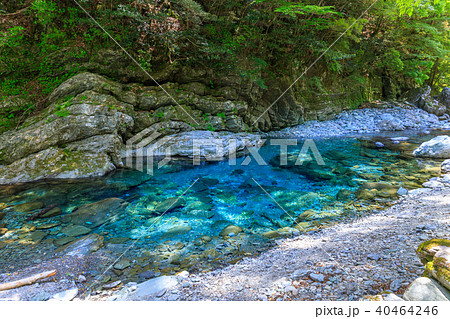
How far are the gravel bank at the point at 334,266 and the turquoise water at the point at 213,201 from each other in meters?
0.50

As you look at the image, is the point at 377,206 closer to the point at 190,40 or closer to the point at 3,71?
the point at 190,40

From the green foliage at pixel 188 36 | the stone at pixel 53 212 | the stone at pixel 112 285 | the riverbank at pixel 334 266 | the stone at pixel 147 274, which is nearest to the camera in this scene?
the riverbank at pixel 334 266

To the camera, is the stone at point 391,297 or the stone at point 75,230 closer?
the stone at point 391,297

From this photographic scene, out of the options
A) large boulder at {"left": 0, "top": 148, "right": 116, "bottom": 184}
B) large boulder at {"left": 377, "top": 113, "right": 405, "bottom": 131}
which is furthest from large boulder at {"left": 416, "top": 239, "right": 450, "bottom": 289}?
large boulder at {"left": 377, "top": 113, "right": 405, "bottom": 131}

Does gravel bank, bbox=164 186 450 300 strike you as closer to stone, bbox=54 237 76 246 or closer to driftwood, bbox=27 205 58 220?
stone, bbox=54 237 76 246

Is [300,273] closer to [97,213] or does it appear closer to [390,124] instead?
[97,213]

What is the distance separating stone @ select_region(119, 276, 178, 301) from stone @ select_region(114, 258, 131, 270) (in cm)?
64

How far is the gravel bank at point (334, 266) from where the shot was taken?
1.91 metres

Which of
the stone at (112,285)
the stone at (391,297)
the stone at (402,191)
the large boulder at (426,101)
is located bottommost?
the stone at (112,285)

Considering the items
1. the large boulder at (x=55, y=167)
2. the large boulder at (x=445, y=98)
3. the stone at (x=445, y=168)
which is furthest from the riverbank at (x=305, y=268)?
the large boulder at (x=445, y=98)

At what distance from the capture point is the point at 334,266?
7.38 feet

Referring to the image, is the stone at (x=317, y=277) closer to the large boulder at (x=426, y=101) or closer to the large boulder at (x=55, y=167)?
the large boulder at (x=55, y=167)

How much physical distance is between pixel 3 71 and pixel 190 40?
720 centimetres

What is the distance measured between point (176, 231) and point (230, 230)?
3.17ft
